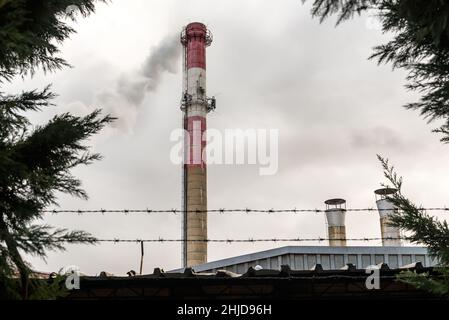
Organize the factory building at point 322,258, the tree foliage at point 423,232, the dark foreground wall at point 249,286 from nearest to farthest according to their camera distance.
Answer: the tree foliage at point 423,232 < the dark foreground wall at point 249,286 < the factory building at point 322,258

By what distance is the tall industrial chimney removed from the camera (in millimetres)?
35094

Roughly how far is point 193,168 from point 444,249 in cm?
3204

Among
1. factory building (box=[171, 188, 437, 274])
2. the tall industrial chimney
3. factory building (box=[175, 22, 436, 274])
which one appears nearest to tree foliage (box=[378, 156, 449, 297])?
factory building (box=[171, 188, 437, 274])

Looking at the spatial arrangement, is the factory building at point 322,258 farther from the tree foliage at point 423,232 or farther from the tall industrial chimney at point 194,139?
the tall industrial chimney at point 194,139

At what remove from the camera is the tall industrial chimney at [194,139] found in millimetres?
35094

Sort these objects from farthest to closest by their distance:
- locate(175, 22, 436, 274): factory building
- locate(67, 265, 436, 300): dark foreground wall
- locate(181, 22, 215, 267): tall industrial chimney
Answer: locate(181, 22, 215, 267): tall industrial chimney
locate(175, 22, 436, 274): factory building
locate(67, 265, 436, 300): dark foreground wall

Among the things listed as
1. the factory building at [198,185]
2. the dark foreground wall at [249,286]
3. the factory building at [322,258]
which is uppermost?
the factory building at [198,185]

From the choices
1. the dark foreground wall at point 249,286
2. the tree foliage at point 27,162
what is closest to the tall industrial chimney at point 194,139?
the dark foreground wall at point 249,286

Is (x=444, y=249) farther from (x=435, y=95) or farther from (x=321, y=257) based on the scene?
(x=321, y=257)

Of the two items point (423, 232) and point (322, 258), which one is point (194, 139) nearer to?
point (322, 258)

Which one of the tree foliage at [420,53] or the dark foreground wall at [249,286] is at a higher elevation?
the tree foliage at [420,53]

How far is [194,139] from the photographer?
3706 centimetres

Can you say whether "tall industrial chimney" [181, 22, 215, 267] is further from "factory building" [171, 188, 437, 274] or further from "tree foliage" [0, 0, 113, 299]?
"tree foliage" [0, 0, 113, 299]
